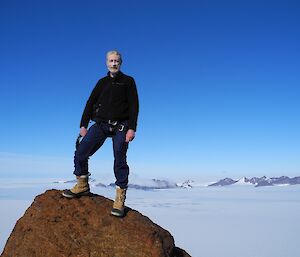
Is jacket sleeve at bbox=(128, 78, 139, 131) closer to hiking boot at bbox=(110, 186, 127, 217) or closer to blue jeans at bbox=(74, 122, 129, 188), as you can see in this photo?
blue jeans at bbox=(74, 122, 129, 188)

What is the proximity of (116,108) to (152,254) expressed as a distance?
366 centimetres

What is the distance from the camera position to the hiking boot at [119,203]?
35.6ft

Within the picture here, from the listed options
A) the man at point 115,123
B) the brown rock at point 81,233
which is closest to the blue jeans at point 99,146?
the man at point 115,123

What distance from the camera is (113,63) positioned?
1037cm

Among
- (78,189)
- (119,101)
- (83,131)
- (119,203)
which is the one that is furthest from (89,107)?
(119,203)

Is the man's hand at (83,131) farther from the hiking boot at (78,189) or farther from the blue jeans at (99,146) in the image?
the hiking boot at (78,189)

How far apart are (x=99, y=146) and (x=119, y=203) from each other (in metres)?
1.57

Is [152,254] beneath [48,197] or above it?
beneath

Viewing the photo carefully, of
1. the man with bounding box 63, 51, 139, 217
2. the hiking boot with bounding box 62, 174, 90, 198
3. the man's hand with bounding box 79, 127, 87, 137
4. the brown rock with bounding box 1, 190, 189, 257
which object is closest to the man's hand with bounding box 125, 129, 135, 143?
the man with bounding box 63, 51, 139, 217

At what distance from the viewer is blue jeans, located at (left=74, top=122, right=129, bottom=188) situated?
10.5 m

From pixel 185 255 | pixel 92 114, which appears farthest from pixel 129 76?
pixel 185 255

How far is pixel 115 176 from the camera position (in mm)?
10828

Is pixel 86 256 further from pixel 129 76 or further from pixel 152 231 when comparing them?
pixel 129 76

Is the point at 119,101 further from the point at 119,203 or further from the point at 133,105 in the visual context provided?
the point at 119,203
